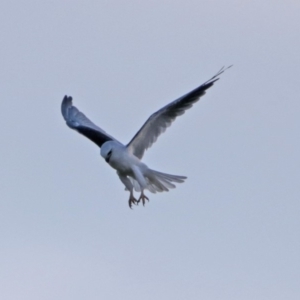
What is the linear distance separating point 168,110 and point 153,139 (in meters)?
0.41

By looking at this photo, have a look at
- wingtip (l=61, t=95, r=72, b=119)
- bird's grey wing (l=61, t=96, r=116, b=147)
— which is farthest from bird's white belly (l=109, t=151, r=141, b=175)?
wingtip (l=61, t=95, r=72, b=119)

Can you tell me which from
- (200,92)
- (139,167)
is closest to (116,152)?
(139,167)

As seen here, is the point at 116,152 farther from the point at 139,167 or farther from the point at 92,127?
the point at 92,127

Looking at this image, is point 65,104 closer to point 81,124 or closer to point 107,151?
point 81,124

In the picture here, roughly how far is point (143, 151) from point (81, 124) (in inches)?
85.7

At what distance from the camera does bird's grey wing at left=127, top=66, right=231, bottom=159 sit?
A: 12.4m

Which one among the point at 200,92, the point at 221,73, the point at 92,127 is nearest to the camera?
the point at 221,73

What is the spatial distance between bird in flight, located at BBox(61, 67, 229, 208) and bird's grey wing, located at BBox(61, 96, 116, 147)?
1.21 ft

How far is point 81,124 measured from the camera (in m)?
14.7

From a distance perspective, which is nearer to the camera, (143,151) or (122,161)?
(122,161)

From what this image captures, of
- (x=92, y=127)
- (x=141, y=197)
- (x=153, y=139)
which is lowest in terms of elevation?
(x=141, y=197)

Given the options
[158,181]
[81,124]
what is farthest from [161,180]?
[81,124]

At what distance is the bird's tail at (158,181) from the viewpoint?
1248cm

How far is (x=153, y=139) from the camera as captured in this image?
1269cm
